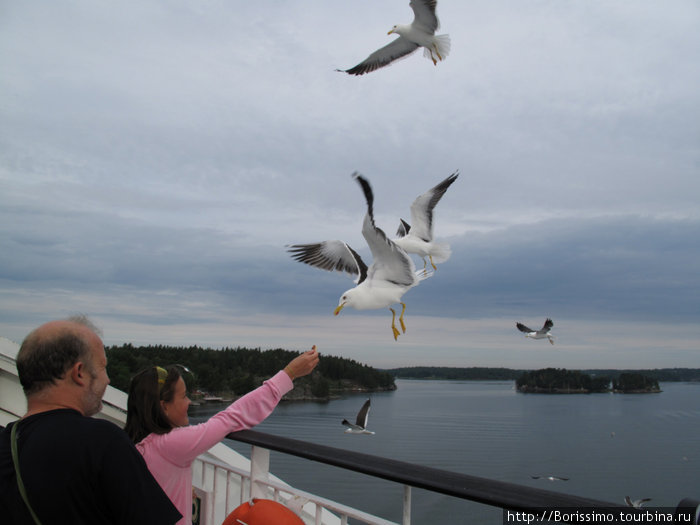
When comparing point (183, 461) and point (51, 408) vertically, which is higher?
point (51, 408)

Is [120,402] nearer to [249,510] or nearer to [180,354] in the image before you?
[249,510]

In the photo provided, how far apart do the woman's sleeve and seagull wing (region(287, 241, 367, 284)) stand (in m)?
1.09

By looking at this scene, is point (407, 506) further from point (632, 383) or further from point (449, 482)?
point (632, 383)

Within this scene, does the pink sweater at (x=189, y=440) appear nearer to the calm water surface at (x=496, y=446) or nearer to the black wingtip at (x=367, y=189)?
the black wingtip at (x=367, y=189)

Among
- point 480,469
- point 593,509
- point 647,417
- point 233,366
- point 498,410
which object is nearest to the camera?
point 593,509

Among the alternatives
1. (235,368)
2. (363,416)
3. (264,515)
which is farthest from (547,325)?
(235,368)

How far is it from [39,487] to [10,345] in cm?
307

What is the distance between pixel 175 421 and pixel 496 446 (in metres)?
34.2

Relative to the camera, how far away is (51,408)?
102cm

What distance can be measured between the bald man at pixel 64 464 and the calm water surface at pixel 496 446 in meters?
7.21

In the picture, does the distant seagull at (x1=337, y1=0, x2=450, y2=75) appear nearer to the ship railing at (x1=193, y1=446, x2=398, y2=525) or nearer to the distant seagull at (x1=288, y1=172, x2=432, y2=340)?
the distant seagull at (x1=288, y1=172, x2=432, y2=340)

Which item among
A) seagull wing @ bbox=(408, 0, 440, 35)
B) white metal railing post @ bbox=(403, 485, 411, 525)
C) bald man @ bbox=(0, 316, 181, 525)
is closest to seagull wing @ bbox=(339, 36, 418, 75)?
seagull wing @ bbox=(408, 0, 440, 35)

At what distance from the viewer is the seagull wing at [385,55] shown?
3.03 meters

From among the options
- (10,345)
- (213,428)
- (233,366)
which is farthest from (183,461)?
(233,366)
